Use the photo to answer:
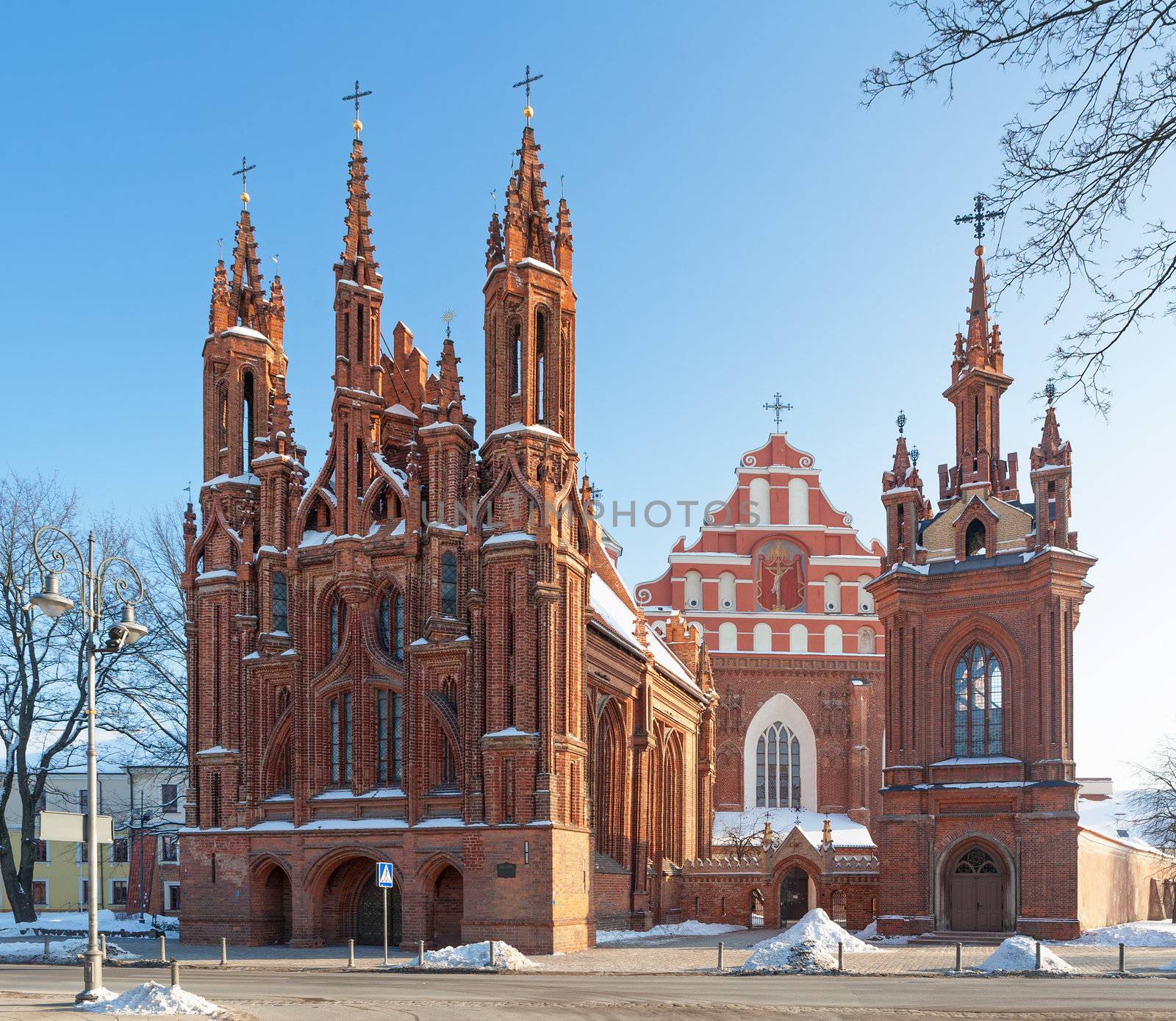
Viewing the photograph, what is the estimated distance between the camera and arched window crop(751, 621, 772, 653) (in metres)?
57.3

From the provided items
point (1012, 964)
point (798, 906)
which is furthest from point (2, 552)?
point (1012, 964)

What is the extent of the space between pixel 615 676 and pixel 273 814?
11.0 m

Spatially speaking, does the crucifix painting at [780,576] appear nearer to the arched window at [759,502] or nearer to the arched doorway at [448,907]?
the arched window at [759,502]

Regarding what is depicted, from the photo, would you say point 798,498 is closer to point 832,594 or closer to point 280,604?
point 832,594

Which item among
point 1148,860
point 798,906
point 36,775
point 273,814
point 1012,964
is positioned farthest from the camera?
point 1148,860

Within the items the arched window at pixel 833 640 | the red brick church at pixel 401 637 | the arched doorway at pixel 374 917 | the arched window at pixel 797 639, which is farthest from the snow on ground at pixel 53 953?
the arched window at pixel 833 640

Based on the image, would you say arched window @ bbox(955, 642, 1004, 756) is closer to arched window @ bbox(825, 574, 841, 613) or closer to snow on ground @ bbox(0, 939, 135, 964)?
arched window @ bbox(825, 574, 841, 613)

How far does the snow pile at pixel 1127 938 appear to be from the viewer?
36.1 meters

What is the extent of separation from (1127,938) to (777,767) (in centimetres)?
2104

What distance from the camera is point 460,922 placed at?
34062 mm

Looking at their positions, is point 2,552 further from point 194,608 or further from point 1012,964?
point 1012,964

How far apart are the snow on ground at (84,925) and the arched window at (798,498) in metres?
29.2

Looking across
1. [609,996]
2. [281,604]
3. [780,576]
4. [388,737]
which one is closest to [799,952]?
[609,996]

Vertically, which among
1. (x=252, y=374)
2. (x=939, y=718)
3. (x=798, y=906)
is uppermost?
(x=252, y=374)
